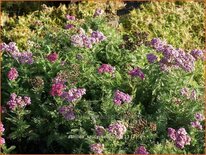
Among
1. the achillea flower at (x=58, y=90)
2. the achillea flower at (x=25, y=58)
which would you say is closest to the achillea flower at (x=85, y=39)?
the achillea flower at (x=25, y=58)

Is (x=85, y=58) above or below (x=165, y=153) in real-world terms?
above

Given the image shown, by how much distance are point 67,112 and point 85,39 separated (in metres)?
0.89

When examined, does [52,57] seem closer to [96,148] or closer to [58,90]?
[58,90]

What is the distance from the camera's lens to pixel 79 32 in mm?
5352

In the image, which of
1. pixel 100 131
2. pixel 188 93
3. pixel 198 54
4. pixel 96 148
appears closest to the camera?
pixel 96 148

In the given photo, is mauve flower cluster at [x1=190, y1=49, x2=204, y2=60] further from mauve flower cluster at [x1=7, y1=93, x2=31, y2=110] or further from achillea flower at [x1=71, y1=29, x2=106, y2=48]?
mauve flower cluster at [x1=7, y1=93, x2=31, y2=110]

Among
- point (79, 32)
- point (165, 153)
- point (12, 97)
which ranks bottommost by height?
point (165, 153)

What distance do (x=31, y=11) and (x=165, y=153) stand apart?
3.56m

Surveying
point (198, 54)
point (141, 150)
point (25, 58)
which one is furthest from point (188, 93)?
→ point (25, 58)

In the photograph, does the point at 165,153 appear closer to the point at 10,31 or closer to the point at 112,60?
the point at 112,60

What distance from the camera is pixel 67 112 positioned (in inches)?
170

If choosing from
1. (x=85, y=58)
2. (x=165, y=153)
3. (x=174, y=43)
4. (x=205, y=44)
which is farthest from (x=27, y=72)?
(x=205, y=44)

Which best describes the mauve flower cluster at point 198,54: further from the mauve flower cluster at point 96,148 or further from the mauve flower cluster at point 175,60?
the mauve flower cluster at point 96,148

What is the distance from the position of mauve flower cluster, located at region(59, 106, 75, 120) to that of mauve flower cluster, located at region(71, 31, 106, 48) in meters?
0.76
